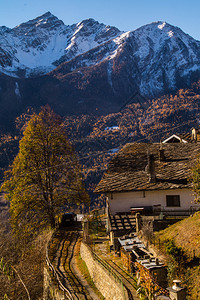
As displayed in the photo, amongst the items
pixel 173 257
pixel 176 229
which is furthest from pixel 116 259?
pixel 173 257

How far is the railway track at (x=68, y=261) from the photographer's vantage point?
14992 mm

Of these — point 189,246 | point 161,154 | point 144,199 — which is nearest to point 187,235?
point 189,246

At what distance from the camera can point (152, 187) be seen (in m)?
21.7

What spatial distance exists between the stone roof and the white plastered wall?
57cm

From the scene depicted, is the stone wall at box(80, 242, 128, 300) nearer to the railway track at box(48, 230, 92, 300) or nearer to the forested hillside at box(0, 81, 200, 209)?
the railway track at box(48, 230, 92, 300)

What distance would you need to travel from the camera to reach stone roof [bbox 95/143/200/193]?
72.2 feet

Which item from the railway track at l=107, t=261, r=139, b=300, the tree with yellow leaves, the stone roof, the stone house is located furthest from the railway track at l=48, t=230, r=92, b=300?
the stone roof

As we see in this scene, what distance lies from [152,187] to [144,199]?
1154 millimetres

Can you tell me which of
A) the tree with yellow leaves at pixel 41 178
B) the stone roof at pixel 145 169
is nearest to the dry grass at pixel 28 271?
the tree with yellow leaves at pixel 41 178

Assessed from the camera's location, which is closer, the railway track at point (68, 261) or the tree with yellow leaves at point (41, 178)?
the railway track at point (68, 261)

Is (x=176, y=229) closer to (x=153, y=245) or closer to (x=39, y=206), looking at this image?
(x=153, y=245)

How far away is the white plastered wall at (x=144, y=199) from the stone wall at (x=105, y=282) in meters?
5.28

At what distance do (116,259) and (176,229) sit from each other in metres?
3.53

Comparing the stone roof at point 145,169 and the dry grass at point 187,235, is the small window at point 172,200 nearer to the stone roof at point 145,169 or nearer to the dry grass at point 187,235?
the stone roof at point 145,169
